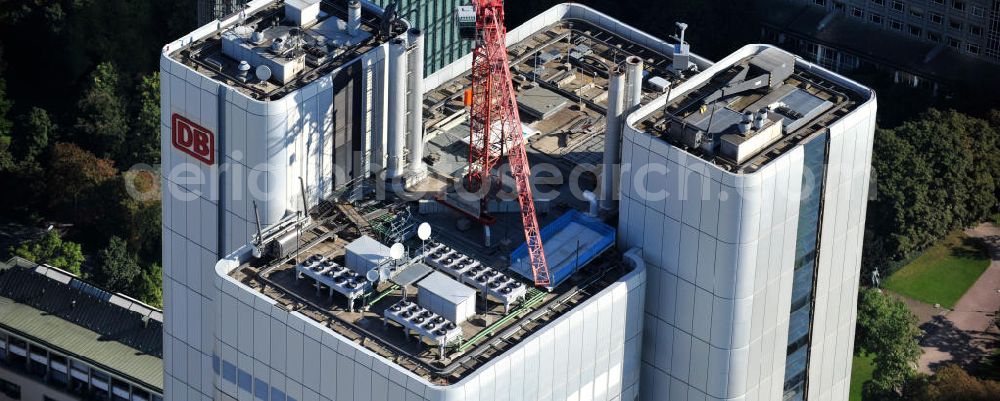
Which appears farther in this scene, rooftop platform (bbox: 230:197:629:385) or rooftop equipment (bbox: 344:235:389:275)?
rooftop equipment (bbox: 344:235:389:275)

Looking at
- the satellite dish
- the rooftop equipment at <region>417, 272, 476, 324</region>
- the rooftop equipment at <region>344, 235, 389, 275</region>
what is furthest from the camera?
the rooftop equipment at <region>344, 235, 389, 275</region>

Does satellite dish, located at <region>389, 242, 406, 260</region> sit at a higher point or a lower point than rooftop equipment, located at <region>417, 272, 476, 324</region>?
higher

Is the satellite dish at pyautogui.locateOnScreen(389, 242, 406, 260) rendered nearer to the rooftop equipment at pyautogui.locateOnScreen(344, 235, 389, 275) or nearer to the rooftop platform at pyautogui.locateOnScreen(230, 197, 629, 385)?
the rooftop equipment at pyautogui.locateOnScreen(344, 235, 389, 275)

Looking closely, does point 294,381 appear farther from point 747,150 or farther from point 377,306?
point 747,150

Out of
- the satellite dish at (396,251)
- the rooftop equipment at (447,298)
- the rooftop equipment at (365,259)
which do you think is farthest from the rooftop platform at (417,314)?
the satellite dish at (396,251)

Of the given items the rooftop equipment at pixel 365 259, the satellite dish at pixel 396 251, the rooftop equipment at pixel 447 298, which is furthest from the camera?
the rooftop equipment at pixel 365 259

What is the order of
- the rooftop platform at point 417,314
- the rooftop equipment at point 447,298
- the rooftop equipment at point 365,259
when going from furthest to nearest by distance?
1. the rooftop equipment at point 365,259
2. the rooftop equipment at point 447,298
3. the rooftop platform at point 417,314

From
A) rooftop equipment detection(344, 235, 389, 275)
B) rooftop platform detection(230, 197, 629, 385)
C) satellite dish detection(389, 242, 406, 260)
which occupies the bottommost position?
rooftop platform detection(230, 197, 629, 385)

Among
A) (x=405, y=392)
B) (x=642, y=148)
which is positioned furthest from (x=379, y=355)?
(x=642, y=148)

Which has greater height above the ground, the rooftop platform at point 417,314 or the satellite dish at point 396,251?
the satellite dish at point 396,251

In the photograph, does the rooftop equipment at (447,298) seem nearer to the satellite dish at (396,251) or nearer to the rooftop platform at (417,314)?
the rooftop platform at (417,314)

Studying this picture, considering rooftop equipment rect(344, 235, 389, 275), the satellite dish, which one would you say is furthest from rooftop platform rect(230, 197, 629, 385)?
the satellite dish
